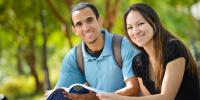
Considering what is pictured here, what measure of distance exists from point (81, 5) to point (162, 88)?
1.31 meters

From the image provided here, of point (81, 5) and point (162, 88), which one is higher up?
point (81, 5)

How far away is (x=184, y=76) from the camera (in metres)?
4.17

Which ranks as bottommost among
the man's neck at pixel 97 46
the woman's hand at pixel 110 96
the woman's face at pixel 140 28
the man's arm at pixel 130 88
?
the man's arm at pixel 130 88

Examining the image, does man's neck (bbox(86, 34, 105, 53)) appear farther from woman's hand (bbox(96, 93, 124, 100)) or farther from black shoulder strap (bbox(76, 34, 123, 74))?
woman's hand (bbox(96, 93, 124, 100))

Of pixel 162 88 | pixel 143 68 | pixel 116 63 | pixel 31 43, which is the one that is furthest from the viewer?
pixel 31 43

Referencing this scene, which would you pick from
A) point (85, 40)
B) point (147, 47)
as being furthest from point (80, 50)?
point (147, 47)

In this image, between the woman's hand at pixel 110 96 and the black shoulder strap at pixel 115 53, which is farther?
the black shoulder strap at pixel 115 53

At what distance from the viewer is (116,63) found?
4.79 m

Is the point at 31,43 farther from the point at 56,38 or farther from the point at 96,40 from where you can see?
the point at 96,40

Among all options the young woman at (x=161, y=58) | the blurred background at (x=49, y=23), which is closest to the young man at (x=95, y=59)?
the young woman at (x=161, y=58)

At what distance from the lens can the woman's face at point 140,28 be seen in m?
4.17

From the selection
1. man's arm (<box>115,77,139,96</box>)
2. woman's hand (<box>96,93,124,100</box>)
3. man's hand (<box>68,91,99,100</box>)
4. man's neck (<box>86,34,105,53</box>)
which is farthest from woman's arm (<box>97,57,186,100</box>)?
man's neck (<box>86,34,105,53</box>)

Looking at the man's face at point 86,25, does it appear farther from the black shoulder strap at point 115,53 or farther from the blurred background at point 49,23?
the blurred background at point 49,23

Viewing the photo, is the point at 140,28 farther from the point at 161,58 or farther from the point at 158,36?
the point at 161,58
